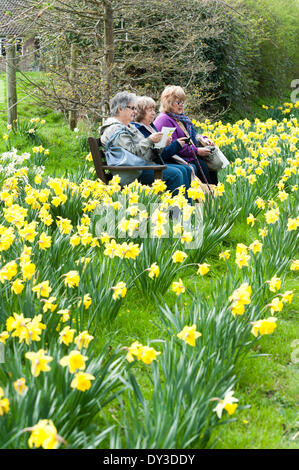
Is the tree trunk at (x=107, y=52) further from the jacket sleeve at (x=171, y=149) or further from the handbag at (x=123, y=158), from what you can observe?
the handbag at (x=123, y=158)

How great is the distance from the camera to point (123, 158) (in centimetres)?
411

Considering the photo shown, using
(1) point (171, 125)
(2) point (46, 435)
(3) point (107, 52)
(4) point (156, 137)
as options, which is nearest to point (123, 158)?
(4) point (156, 137)

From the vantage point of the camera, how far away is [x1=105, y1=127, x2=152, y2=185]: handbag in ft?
13.4

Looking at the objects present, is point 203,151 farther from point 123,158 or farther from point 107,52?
point 107,52

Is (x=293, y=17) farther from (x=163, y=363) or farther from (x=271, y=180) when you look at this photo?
(x=163, y=363)

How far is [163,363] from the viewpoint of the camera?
5.75 feet

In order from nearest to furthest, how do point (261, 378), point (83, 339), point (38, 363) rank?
point (38, 363) → point (83, 339) → point (261, 378)

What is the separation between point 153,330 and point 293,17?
52.6ft

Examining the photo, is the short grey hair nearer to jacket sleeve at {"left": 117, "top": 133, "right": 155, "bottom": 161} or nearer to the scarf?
jacket sleeve at {"left": 117, "top": 133, "right": 155, "bottom": 161}

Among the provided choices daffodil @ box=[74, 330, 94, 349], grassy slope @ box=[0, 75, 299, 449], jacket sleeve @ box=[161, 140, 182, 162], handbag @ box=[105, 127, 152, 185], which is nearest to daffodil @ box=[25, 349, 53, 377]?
daffodil @ box=[74, 330, 94, 349]
